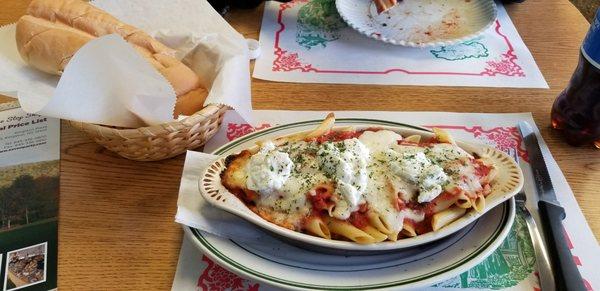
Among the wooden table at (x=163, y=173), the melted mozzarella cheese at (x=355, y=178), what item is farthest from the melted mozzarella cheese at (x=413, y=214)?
the wooden table at (x=163, y=173)

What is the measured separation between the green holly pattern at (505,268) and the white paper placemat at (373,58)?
0.40m

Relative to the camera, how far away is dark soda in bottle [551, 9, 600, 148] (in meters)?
0.76

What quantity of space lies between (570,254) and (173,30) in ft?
2.60

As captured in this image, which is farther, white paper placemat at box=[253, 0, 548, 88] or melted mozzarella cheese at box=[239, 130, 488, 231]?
white paper placemat at box=[253, 0, 548, 88]

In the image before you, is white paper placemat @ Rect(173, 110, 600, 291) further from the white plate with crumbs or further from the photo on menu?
the white plate with crumbs

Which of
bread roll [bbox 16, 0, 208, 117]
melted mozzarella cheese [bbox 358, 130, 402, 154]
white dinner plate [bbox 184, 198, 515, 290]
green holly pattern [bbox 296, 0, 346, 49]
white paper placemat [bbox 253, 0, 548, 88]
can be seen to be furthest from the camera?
green holly pattern [bbox 296, 0, 346, 49]

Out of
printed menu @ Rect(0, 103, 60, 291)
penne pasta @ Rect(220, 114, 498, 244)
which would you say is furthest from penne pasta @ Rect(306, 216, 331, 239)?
printed menu @ Rect(0, 103, 60, 291)

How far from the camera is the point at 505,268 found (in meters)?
0.65

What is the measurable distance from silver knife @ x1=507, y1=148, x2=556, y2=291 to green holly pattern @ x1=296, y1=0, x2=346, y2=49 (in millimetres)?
559

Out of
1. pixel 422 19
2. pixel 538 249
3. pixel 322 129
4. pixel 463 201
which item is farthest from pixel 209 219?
pixel 422 19

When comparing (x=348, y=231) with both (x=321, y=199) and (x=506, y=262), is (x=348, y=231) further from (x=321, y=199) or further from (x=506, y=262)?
(x=506, y=262)

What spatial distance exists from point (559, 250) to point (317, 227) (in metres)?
0.32

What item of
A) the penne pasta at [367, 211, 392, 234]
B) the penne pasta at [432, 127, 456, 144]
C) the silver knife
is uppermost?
the penne pasta at [432, 127, 456, 144]

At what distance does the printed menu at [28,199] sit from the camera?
2.17ft
